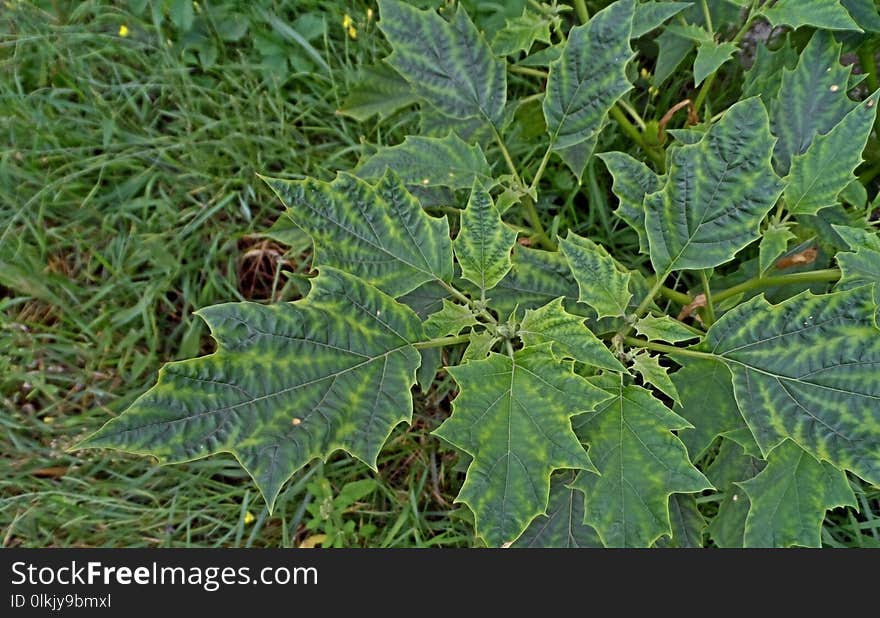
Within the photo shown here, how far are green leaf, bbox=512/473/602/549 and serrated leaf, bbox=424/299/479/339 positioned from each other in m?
0.44

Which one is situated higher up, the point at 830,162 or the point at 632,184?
the point at 830,162

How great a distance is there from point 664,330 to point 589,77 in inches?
25.7

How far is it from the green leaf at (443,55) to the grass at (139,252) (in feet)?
2.68

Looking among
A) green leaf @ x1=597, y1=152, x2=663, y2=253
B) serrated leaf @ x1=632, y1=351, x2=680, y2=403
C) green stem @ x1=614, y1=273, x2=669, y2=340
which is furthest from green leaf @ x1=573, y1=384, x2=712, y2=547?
green leaf @ x1=597, y1=152, x2=663, y2=253

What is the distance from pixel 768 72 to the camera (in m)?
1.94

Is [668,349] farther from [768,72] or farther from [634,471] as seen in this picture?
[768,72]

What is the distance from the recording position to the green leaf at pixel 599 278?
56.0 inches

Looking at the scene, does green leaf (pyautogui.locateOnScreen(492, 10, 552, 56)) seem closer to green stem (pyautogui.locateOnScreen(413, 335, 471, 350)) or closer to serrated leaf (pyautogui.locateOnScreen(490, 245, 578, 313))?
serrated leaf (pyautogui.locateOnScreen(490, 245, 578, 313))

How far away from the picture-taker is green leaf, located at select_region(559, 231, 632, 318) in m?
1.42

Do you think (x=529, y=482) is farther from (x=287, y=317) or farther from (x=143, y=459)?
(x=143, y=459)

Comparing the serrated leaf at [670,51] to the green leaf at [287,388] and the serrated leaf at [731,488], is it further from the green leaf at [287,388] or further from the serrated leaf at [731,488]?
the green leaf at [287,388]

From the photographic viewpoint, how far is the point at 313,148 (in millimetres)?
2674

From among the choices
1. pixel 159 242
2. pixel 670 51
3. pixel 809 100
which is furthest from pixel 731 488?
pixel 159 242
